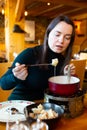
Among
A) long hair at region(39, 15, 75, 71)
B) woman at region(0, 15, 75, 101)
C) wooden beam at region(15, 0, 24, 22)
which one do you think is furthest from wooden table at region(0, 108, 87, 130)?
wooden beam at region(15, 0, 24, 22)

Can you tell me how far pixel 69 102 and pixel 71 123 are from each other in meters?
0.10

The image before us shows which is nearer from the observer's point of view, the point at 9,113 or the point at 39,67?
the point at 9,113

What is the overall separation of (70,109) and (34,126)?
304 millimetres

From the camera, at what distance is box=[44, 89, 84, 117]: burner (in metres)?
0.99

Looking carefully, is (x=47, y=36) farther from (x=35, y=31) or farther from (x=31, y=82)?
(x=35, y=31)

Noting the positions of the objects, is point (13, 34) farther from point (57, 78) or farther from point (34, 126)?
point (34, 126)

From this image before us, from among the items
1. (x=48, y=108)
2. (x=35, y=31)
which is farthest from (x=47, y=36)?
(x=35, y=31)

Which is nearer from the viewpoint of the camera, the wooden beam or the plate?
the plate

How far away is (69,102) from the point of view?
99 centimetres

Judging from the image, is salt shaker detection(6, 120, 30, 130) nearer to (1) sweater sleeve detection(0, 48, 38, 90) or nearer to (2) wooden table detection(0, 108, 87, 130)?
(2) wooden table detection(0, 108, 87, 130)

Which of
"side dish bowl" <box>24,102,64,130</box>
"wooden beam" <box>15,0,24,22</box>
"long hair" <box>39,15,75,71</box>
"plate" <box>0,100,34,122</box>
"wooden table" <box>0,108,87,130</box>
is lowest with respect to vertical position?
"wooden table" <box>0,108,87,130</box>

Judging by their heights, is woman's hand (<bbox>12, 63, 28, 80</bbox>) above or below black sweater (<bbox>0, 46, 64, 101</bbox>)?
above

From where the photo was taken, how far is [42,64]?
1294 millimetres

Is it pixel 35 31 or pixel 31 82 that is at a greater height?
pixel 35 31
